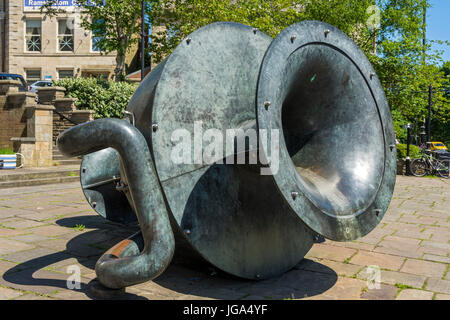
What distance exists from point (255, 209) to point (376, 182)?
907mm

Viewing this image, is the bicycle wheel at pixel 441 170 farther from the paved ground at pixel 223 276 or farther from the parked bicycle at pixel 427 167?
the paved ground at pixel 223 276

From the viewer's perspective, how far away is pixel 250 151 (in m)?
2.84

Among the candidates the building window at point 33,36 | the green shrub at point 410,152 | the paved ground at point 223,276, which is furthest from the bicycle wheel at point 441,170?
the building window at point 33,36

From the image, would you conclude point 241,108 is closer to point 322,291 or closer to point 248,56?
point 248,56

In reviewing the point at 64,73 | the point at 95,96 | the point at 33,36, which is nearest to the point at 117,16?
the point at 95,96

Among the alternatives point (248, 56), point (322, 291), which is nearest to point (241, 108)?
point (248, 56)

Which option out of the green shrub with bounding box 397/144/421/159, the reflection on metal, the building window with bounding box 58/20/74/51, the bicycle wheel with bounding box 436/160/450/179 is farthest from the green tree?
the reflection on metal

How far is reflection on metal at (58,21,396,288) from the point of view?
→ 2.56 m

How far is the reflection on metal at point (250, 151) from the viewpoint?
2559 millimetres

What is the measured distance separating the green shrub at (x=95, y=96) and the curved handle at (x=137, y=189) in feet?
38.6

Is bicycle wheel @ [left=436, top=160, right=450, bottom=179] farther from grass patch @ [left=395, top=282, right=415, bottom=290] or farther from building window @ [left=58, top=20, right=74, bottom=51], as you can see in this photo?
building window @ [left=58, top=20, right=74, bottom=51]

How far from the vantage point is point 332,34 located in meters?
3.01

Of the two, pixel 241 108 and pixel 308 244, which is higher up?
pixel 241 108

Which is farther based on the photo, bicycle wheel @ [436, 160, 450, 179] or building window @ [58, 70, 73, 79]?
building window @ [58, 70, 73, 79]
